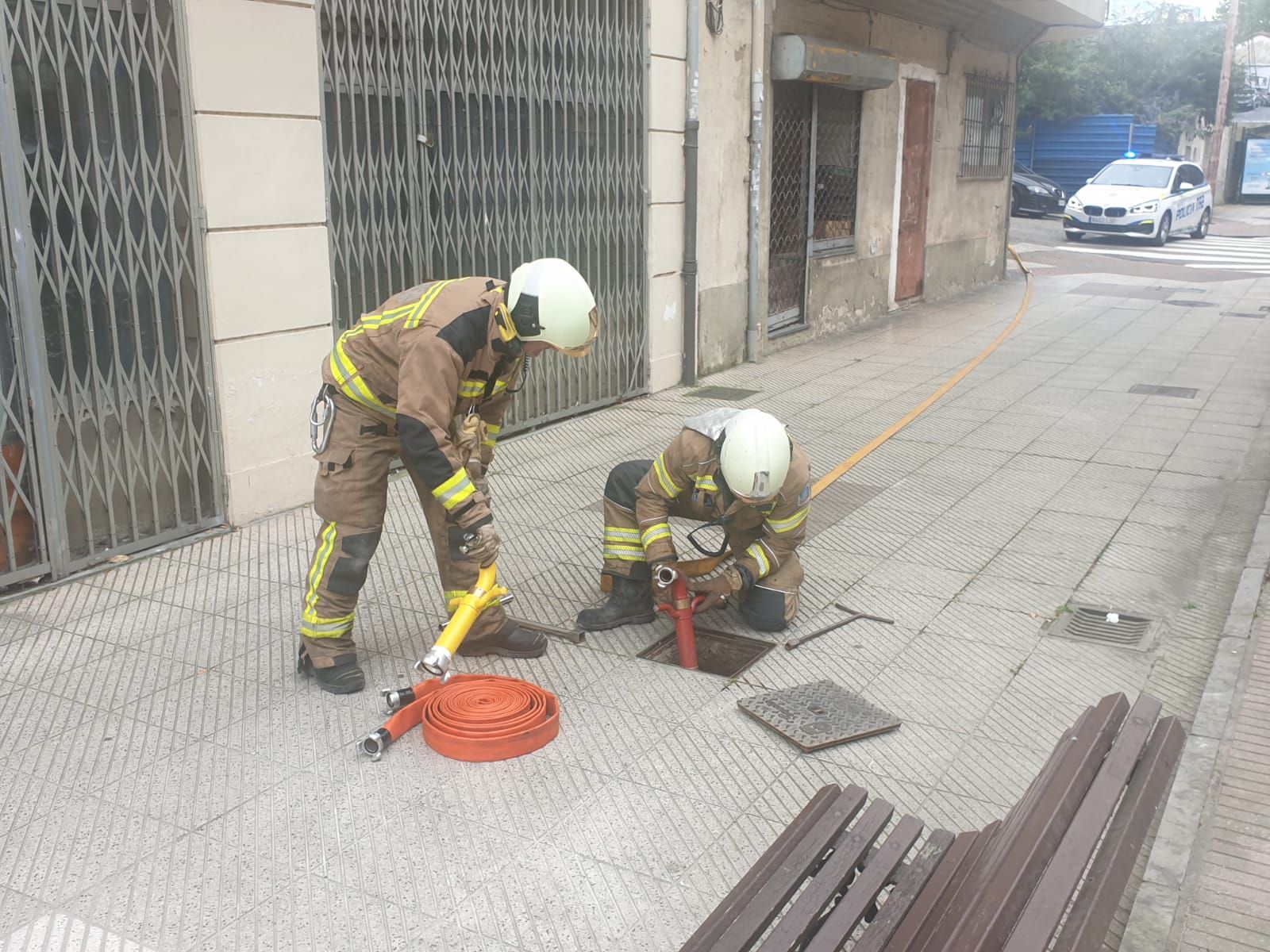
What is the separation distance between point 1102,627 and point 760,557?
160 centimetres

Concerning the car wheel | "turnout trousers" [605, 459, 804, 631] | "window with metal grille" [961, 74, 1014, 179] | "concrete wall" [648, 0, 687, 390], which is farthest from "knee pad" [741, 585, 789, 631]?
the car wheel

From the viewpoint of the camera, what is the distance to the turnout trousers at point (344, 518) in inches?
174

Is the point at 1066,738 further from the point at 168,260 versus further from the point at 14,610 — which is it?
the point at 168,260

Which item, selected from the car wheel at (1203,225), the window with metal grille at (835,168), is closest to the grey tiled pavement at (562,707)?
the window with metal grille at (835,168)

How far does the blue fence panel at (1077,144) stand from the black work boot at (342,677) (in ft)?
114

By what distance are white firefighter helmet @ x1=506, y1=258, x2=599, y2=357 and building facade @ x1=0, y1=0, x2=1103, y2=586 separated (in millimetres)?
2480

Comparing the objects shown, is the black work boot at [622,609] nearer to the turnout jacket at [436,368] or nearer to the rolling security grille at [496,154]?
the turnout jacket at [436,368]

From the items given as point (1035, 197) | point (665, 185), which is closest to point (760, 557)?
point (665, 185)

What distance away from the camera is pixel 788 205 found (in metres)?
12.7

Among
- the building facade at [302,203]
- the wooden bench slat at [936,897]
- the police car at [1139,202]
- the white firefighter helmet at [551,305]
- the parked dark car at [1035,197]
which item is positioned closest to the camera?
the wooden bench slat at [936,897]

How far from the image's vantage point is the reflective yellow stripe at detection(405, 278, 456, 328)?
13.9ft

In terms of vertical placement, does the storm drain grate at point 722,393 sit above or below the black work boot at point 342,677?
above

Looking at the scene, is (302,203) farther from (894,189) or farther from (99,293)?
(894,189)

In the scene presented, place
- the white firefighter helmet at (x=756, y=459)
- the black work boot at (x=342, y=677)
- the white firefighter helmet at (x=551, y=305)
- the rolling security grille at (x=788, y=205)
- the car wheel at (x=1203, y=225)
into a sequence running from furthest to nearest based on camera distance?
the car wheel at (x=1203, y=225) → the rolling security grille at (x=788, y=205) → the white firefighter helmet at (x=756, y=459) → the black work boot at (x=342, y=677) → the white firefighter helmet at (x=551, y=305)
